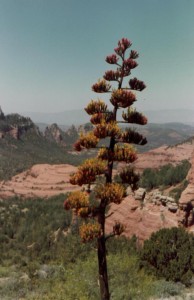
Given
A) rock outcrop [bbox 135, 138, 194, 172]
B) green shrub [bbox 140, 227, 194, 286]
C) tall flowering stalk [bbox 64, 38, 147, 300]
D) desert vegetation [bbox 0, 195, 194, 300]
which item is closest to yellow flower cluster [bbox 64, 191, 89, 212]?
tall flowering stalk [bbox 64, 38, 147, 300]

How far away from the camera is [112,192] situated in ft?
32.4

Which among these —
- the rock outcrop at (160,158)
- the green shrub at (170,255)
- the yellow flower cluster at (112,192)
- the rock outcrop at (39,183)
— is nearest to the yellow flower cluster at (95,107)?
the yellow flower cluster at (112,192)

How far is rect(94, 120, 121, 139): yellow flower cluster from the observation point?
32.7 ft

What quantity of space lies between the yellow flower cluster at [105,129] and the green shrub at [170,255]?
18.4m

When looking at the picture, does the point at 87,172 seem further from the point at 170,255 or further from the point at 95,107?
the point at 170,255

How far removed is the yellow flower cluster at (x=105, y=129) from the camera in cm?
995

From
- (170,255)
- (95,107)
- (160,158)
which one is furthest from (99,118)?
(160,158)

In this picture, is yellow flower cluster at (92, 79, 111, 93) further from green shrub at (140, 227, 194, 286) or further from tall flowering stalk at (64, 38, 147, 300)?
green shrub at (140, 227, 194, 286)

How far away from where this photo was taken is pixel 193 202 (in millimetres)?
33031

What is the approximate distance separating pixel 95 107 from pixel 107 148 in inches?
54.6

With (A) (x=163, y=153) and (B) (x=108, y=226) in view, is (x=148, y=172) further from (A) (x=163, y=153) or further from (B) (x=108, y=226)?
(B) (x=108, y=226)

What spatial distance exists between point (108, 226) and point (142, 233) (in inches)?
290

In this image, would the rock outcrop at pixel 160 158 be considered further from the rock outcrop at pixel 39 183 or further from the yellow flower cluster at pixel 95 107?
the yellow flower cluster at pixel 95 107

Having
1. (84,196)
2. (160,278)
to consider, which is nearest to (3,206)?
(160,278)
